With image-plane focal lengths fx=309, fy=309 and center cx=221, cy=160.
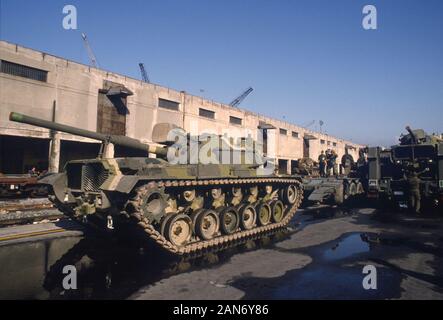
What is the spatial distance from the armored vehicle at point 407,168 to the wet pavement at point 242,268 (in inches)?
198

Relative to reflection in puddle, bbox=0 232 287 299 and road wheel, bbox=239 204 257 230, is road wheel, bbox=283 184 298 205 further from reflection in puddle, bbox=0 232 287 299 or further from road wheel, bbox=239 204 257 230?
reflection in puddle, bbox=0 232 287 299

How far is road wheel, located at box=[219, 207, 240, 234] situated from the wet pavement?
0.77 metres

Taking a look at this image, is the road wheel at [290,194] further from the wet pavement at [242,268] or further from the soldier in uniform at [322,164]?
the soldier in uniform at [322,164]

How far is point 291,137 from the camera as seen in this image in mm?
44875

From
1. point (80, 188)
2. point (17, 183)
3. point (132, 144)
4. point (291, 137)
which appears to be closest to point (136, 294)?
point (80, 188)

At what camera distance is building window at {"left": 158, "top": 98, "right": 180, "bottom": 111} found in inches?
1060

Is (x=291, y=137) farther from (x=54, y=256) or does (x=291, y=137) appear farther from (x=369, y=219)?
(x=54, y=256)

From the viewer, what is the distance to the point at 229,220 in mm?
9203

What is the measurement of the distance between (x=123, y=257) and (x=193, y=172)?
2.64 meters

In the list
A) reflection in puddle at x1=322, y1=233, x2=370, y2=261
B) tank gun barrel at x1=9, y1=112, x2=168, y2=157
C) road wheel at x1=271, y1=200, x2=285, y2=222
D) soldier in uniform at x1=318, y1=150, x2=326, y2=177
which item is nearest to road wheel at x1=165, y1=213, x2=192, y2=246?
tank gun barrel at x1=9, y1=112, x2=168, y2=157

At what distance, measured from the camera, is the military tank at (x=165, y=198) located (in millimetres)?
7062

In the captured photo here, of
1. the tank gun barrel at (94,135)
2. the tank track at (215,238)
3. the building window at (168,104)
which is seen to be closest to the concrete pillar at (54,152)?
the building window at (168,104)

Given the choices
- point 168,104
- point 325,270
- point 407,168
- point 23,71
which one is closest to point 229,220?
point 325,270

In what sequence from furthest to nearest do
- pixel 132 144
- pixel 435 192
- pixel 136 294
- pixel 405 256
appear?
pixel 435 192 < pixel 132 144 < pixel 405 256 < pixel 136 294
